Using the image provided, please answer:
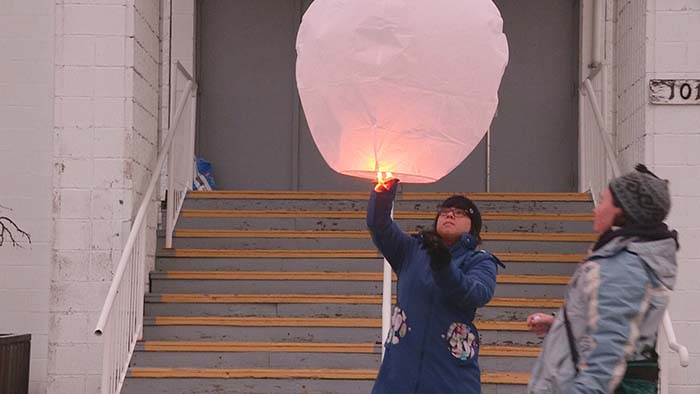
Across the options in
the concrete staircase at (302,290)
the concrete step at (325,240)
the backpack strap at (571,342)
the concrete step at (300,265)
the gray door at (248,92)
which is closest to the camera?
the backpack strap at (571,342)

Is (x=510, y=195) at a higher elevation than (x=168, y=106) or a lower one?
lower

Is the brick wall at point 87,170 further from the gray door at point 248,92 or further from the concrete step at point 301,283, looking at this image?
the gray door at point 248,92

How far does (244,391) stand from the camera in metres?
7.82

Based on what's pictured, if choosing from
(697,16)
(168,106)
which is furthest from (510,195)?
(168,106)

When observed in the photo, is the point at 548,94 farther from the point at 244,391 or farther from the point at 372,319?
the point at 244,391

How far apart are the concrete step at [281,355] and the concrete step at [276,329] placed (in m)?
0.15

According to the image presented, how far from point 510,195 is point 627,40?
1.52m

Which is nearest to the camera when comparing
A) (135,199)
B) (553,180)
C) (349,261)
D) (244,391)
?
(244,391)

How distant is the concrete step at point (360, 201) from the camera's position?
9.63 meters

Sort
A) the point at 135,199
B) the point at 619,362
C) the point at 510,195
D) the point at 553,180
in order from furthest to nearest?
the point at 553,180 < the point at 510,195 < the point at 135,199 < the point at 619,362

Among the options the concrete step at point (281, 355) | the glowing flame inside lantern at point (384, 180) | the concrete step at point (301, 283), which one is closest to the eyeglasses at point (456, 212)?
the glowing flame inside lantern at point (384, 180)

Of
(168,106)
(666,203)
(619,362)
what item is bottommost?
(619,362)

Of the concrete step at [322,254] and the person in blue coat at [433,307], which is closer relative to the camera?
the person in blue coat at [433,307]

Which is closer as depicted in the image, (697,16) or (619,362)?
(619,362)
